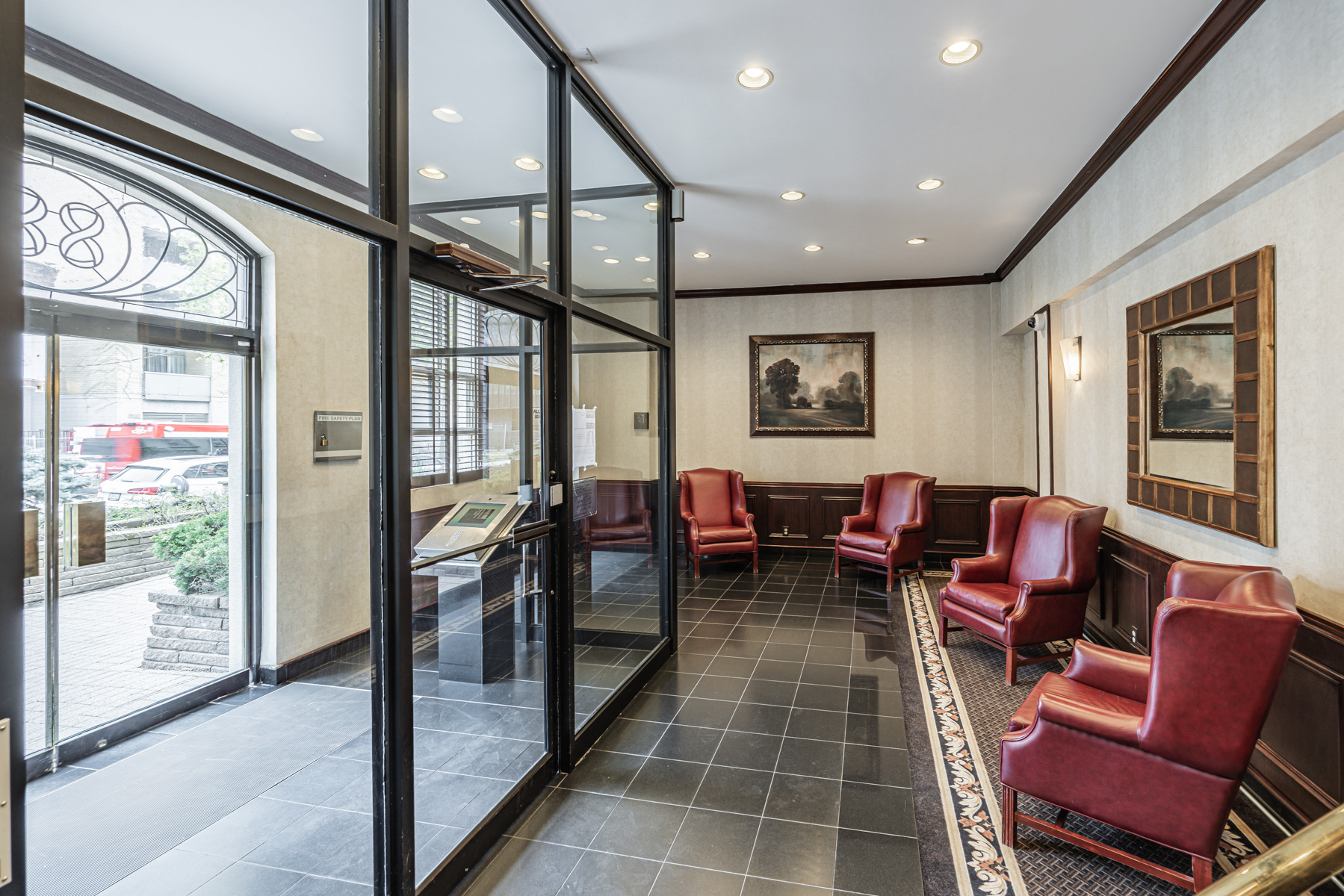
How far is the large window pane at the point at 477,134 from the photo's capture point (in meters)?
1.99

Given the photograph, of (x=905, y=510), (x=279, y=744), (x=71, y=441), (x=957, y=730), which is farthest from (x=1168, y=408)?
(x=71, y=441)

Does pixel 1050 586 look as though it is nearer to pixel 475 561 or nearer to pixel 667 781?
pixel 667 781

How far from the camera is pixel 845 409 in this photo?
7559 mm

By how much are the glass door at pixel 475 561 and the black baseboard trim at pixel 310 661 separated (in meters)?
0.20

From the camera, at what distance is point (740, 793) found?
2.74 meters

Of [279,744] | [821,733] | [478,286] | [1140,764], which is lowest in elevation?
[821,733]

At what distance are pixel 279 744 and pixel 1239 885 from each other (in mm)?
1740

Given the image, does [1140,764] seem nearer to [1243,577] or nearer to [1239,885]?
[1243,577]

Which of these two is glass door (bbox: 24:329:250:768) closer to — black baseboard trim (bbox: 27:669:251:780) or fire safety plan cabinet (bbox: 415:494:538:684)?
black baseboard trim (bbox: 27:669:251:780)

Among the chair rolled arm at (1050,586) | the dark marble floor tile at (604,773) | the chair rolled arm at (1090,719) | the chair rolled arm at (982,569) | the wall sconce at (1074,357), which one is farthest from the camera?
the wall sconce at (1074,357)

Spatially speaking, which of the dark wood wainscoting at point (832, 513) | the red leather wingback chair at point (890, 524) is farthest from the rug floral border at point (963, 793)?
the dark wood wainscoting at point (832, 513)

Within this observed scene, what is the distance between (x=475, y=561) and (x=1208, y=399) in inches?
131

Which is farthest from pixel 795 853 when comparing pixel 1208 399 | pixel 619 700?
pixel 1208 399

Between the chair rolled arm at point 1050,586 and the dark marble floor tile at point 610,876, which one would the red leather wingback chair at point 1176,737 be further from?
the chair rolled arm at point 1050,586
